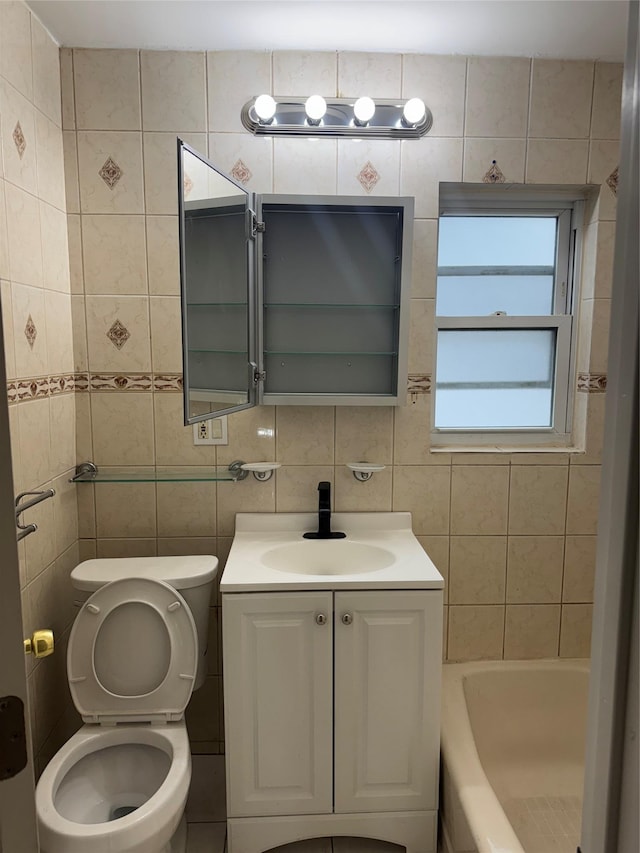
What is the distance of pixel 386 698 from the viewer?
5.36 feet

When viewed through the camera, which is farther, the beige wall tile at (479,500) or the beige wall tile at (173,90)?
the beige wall tile at (479,500)

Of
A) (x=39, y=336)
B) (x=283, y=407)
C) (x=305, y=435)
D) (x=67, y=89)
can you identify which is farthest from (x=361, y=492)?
(x=67, y=89)

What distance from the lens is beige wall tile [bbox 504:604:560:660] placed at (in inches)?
81.4

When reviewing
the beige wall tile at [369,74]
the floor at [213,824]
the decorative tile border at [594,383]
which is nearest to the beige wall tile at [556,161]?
the beige wall tile at [369,74]

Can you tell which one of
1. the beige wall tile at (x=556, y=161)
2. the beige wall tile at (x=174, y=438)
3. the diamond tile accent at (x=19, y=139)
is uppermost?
the beige wall tile at (x=556, y=161)

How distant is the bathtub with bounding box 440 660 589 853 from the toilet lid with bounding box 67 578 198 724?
83 cm

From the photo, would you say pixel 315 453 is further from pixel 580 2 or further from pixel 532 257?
pixel 580 2

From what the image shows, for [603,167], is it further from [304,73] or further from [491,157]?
[304,73]

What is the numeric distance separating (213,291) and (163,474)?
73 cm

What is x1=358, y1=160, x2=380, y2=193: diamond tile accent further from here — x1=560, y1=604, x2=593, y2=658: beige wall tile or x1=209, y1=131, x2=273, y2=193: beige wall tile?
x1=560, y1=604, x2=593, y2=658: beige wall tile

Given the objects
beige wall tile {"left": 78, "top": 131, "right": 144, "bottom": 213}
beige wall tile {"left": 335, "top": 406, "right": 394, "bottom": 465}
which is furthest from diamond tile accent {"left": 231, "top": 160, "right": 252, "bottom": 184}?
beige wall tile {"left": 335, "top": 406, "right": 394, "bottom": 465}

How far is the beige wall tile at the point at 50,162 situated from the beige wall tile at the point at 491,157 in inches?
50.6

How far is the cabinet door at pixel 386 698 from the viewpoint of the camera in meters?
1.61

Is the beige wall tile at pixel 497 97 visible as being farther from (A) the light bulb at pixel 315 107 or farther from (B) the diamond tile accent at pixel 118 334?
(B) the diamond tile accent at pixel 118 334
